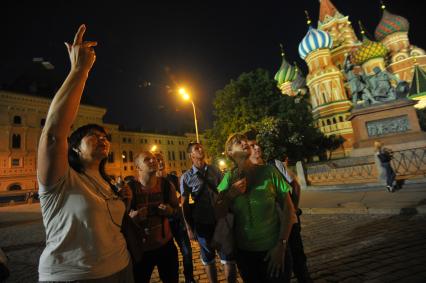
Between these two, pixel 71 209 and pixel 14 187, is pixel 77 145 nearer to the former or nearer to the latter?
pixel 71 209

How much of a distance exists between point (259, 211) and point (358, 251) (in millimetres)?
3576

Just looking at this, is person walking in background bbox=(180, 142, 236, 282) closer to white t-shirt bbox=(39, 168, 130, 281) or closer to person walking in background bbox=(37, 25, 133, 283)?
person walking in background bbox=(37, 25, 133, 283)

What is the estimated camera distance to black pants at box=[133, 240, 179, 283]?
121 inches

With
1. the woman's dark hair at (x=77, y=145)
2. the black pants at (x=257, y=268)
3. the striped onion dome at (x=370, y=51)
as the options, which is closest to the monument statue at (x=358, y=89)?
the black pants at (x=257, y=268)

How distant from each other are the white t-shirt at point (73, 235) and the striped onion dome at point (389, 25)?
70787mm

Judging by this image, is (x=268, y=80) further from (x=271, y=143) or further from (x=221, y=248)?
(x=221, y=248)

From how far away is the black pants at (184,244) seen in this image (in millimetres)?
4262

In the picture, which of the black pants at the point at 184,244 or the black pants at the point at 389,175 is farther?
the black pants at the point at 389,175

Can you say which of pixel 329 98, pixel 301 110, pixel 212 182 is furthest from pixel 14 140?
pixel 329 98

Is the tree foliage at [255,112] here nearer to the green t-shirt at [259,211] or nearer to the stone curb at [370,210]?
the stone curb at [370,210]

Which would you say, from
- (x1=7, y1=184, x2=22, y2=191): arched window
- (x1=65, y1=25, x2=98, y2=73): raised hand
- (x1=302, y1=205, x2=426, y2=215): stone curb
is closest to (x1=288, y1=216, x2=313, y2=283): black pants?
(x1=65, y1=25, x2=98, y2=73): raised hand

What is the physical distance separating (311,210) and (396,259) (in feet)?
16.3

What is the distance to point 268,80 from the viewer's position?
104 feet

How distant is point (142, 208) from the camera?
2.98 m
